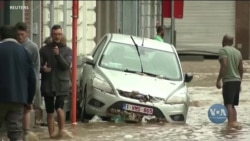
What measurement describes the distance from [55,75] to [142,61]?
10.8 feet

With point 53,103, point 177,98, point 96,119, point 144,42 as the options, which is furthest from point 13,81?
point 144,42

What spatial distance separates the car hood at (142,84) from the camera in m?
13.7

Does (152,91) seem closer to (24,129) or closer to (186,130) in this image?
(186,130)

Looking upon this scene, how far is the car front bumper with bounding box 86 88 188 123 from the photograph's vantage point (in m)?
13.6

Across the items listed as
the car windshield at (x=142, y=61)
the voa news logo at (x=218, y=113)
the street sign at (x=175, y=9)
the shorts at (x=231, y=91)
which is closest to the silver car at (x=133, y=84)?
the car windshield at (x=142, y=61)

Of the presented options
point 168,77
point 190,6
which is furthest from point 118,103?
point 190,6

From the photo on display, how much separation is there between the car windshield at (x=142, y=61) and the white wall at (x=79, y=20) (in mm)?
4981

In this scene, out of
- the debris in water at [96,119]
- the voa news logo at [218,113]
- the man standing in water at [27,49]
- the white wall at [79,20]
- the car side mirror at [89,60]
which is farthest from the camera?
the white wall at [79,20]

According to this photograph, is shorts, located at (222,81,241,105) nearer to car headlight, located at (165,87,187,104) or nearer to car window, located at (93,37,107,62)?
car headlight, located at (165,87,187,104)

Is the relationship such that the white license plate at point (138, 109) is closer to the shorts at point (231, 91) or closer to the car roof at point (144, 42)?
the shorts at point (231, 91)

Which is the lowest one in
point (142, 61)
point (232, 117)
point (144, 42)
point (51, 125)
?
point (232, 117)

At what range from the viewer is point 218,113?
14.1 metres

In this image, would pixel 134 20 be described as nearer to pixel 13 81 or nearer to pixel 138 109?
pixel 138 109

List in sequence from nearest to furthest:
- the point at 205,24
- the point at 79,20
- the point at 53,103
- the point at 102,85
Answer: the point at 53,103 → the point at 102,85 → the point at 79,20 → the point at 205,24
